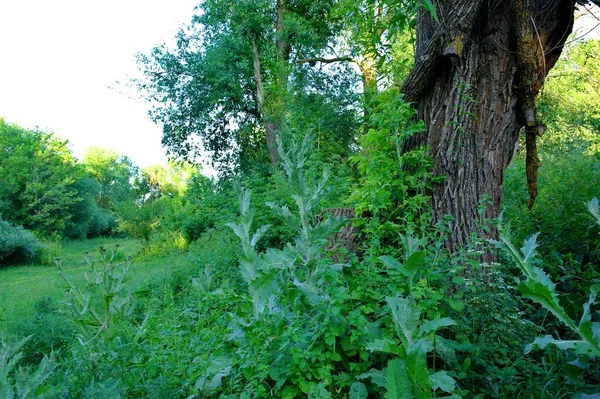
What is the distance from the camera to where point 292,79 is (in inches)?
645

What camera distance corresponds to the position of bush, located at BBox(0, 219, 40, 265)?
20619 millimetres

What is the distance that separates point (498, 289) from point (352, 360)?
1.35 m

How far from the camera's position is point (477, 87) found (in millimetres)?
4176

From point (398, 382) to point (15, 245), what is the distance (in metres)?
24.0

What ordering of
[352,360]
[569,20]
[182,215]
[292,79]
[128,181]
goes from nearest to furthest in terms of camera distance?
1. [352,360]
2. [569,20]
3. [292,79]
4. [182,215]
5. [128,181]

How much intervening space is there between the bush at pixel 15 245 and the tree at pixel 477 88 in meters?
22.1

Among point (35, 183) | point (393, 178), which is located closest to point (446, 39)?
point (393, 178)

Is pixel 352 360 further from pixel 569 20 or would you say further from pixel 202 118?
pixel 202 118

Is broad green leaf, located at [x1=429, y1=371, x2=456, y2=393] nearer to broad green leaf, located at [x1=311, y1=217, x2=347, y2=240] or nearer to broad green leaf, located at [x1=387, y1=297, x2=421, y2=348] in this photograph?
broad green leaf, located at [x1=387, y1=297, x2=421, y2=348]

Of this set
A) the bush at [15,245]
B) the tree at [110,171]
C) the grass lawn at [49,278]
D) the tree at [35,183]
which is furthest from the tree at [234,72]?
the tree at [110,171]

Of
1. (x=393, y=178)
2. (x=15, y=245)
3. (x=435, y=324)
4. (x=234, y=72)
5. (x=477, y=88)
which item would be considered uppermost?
(x=234, y=72)

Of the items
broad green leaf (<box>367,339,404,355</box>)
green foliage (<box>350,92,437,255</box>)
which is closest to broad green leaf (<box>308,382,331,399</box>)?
broad green leaf (<box>367,339,404,355</box>)

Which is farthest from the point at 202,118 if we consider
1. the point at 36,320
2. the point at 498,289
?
the point at 498,289

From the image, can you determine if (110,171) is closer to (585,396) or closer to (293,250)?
(293,250)
